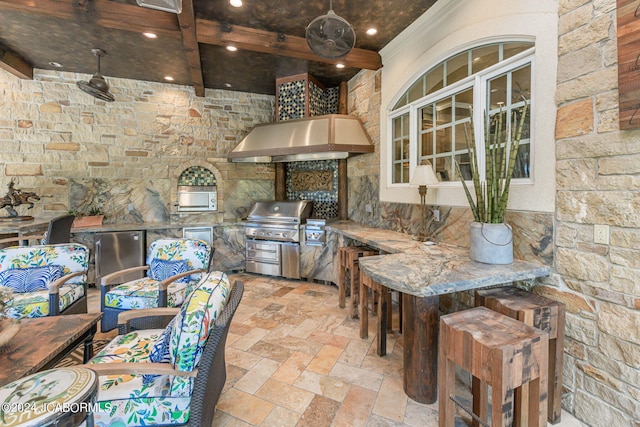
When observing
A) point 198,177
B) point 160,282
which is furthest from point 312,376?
point 198,177

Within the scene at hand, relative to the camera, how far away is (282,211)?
435 cm

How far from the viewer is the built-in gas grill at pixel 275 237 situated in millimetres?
4164

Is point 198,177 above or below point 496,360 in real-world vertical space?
above

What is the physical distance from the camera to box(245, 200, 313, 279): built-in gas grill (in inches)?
164

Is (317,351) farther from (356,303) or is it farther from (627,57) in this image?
(627,57)

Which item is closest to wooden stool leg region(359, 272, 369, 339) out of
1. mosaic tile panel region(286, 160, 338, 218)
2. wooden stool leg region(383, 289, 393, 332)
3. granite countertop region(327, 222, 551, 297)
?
wooden stool leg region(383, 289, 393, 332)

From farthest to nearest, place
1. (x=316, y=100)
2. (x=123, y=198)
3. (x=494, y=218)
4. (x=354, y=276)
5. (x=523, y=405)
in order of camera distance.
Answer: (x=123, y=198) < (x=316, y=100) < (x=354, y=276) < (x=494, y=218) < (x=523, y=405)

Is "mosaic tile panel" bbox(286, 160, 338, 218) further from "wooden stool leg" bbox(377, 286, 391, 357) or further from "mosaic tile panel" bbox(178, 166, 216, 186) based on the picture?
"wooden stool leg" bbox(377, 286, 391, 357)

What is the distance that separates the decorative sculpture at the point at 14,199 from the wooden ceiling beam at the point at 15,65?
1501 mm

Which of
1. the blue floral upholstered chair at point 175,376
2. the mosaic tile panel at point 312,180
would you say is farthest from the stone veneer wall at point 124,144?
the blue floral upholstered chair at point 175,376

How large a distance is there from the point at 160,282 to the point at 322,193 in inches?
114

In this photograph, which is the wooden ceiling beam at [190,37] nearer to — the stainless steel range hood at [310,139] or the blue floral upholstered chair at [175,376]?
the stainless steel range hood at [310,139]

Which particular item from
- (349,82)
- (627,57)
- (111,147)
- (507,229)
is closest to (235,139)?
(111,147)

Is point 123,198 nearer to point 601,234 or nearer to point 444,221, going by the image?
point 444,221
